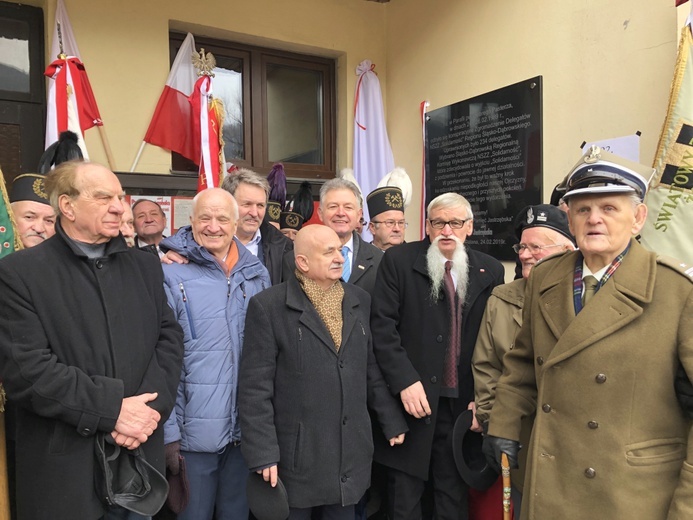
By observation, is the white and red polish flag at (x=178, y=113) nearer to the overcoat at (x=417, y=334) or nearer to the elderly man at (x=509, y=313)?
the overcoat at (x=417, y=334)

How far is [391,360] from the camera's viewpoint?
2.41m

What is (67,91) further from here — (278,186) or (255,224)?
(255,224)

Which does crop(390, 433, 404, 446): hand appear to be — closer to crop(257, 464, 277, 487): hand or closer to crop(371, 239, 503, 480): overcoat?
crop(371, 239, 503, 480): overcoat

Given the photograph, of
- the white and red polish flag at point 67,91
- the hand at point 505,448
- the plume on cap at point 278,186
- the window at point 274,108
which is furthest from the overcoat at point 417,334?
the window at point 274,108

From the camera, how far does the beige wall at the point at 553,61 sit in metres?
3.31

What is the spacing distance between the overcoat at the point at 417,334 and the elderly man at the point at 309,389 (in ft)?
0.74

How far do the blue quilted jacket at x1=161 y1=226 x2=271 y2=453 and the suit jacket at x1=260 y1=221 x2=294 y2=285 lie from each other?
0.54m

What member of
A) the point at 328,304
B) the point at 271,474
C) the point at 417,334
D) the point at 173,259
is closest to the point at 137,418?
the point at 271,474

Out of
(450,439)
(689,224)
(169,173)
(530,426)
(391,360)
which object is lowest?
(450,439)

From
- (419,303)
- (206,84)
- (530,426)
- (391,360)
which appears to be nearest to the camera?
(530,426)

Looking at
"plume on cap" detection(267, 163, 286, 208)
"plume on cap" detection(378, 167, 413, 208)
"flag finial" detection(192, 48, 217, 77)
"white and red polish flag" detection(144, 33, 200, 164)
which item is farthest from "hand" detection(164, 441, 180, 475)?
"flag finial" detection(192, 48, 217, 77)

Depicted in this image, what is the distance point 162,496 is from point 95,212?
1.05m

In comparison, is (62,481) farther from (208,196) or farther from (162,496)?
(208,196)

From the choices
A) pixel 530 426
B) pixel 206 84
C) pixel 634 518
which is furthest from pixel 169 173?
pixel 634 518
